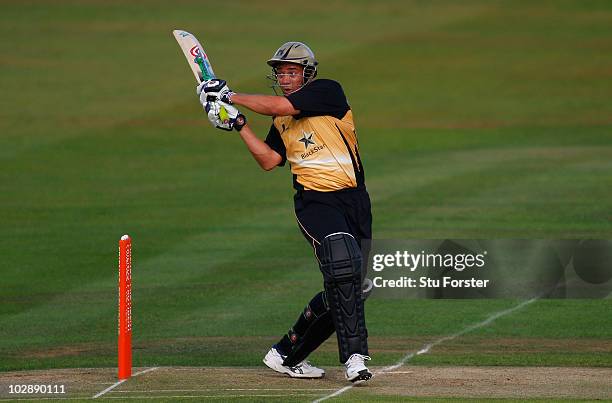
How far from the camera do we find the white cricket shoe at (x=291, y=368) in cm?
966

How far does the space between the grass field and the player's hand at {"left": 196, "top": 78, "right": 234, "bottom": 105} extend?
6.28 feet

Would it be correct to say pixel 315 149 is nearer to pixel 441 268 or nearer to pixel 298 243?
pixel 441 268

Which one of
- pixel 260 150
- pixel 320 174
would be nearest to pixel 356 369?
pixel 320 174

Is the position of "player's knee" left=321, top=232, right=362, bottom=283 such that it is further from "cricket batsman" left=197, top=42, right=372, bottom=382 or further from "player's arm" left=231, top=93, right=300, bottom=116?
"player's arm" left=231, top=93, right=300, bottom=116

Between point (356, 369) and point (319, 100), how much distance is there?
174 cm

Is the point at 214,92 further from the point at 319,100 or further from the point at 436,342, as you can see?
the point at 436,342

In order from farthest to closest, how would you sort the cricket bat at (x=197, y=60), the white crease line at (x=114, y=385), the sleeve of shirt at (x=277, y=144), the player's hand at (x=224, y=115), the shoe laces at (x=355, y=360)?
the cricket bat at (x=197, y=60) → the sleeve of shirt at (x=277, y=144) → the player's hand at (x=224, y=115) → the shoe laces at (x=355, y=360) → the white crease line at (x=114, y=385)

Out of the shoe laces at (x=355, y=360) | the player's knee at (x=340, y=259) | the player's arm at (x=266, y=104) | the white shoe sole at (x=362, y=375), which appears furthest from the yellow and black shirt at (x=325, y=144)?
the white shoe sole at (x=362, y=375)

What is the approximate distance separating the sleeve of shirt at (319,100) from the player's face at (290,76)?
19 centimetres

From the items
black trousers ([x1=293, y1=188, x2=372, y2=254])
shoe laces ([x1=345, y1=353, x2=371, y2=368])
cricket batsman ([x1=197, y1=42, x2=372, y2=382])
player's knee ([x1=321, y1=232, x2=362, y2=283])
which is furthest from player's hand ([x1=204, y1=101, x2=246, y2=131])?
shoe laces ([x1=345, y1=353, x2=371, y2=368])

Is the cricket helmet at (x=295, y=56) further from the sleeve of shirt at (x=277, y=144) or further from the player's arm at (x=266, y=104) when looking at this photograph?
the sleeve of shirt at (x=277, y=144)

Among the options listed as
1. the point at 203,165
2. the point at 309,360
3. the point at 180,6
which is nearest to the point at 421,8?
the point at 180,6

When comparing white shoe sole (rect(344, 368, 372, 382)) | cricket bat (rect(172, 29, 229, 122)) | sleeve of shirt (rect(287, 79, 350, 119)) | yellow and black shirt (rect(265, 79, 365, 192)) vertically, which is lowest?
white shoe sole (rect(344, 368, 372, 382))

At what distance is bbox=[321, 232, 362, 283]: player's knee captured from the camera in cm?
902
